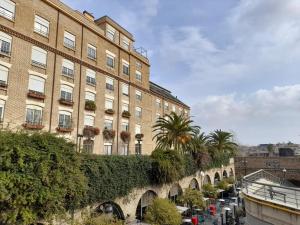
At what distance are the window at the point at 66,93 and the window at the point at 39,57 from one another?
9.49 ft

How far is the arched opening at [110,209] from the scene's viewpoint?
19455 millimetres

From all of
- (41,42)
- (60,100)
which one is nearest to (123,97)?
(60,100)

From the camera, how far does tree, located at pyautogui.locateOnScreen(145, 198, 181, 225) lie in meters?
20.6

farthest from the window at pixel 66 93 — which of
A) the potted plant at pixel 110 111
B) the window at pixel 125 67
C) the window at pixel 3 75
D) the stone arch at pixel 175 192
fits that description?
the stone arch at pixel 175 192

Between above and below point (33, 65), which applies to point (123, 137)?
below

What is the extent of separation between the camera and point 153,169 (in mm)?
25672

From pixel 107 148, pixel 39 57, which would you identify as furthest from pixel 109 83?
pixel 39 57

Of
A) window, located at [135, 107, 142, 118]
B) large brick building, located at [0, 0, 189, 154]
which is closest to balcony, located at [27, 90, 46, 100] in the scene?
large brick building, located at [0, 0, 189, 154]

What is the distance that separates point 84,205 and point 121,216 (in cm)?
468

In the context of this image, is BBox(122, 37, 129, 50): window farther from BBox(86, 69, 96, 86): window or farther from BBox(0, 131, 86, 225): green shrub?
BBox(0, 131, 86, 225): green shrub

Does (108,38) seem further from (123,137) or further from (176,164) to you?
(176,164)

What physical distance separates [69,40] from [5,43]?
7.13m

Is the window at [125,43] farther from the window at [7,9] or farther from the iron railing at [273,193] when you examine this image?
the iron railing at [273,193]

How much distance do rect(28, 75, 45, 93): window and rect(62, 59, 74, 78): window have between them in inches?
117
